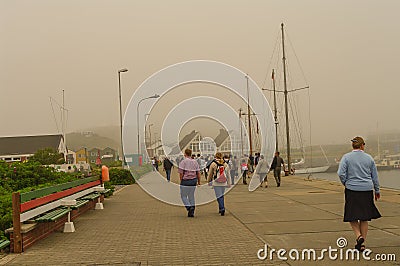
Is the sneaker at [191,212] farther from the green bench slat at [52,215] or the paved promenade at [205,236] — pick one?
the green bench slat at [52,215]

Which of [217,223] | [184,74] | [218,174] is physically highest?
[184,74]

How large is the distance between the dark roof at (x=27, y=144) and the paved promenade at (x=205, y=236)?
116879 mm

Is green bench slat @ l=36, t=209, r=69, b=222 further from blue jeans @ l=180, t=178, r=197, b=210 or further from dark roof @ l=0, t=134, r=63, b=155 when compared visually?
dark roof @ l=0, t=134, r=63, b=155

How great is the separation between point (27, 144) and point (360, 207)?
427ft

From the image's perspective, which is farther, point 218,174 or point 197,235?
point 218,174

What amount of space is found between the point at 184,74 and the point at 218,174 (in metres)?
4.65

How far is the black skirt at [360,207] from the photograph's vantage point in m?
8.32

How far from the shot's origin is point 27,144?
131 metres

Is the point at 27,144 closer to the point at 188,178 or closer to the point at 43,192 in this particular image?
the point at 188,178

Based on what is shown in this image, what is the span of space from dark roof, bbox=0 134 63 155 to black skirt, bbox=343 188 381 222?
12329 cm

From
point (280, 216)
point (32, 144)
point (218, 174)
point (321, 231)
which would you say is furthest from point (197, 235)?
Answer: point (32, 144)

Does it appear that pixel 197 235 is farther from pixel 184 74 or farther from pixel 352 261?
pixel 184 74

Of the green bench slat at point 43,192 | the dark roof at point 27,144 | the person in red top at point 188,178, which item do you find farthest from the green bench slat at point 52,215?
the dark roof at point 27,144

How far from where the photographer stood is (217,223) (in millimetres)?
12773
